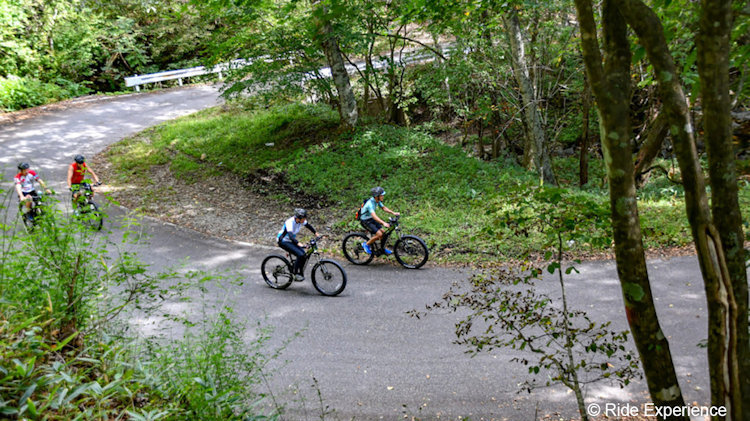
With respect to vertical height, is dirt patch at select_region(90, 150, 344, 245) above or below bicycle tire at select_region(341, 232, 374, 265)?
above

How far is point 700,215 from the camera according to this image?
277 cm

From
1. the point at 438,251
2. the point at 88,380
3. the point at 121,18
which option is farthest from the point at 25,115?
the point at 88,380

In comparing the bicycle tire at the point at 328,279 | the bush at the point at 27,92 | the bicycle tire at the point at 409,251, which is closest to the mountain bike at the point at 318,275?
the bicycle tire at the point at 328,279

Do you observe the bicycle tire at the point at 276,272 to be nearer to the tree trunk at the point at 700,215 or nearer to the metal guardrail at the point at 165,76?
the tree trunk at the point at 700,215

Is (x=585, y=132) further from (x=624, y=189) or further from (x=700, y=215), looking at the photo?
(x=700, y=215)

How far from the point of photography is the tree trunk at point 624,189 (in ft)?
9.70

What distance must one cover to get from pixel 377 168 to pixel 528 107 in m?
4.74

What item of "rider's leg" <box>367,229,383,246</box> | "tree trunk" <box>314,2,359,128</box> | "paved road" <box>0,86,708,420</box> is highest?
"tree trunk" <box>314,2,359,128</box>

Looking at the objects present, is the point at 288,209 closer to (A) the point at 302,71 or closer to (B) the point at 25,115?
(A) the point at 302,71

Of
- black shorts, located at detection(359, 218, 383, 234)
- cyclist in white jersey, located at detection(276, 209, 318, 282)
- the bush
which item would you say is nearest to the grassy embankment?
black shorts, located at detection(359, 218, 383, 234)

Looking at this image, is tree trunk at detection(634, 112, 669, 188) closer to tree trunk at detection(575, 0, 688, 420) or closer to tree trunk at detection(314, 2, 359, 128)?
tree trunk at detection(575, 0, 688, 420)

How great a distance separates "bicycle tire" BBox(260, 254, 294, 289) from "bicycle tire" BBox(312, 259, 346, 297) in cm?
54

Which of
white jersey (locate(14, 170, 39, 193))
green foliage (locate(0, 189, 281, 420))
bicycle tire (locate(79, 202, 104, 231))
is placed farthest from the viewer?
white jersey (locate(14, 170, 39, 193))

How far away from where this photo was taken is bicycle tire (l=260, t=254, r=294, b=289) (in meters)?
9.48
